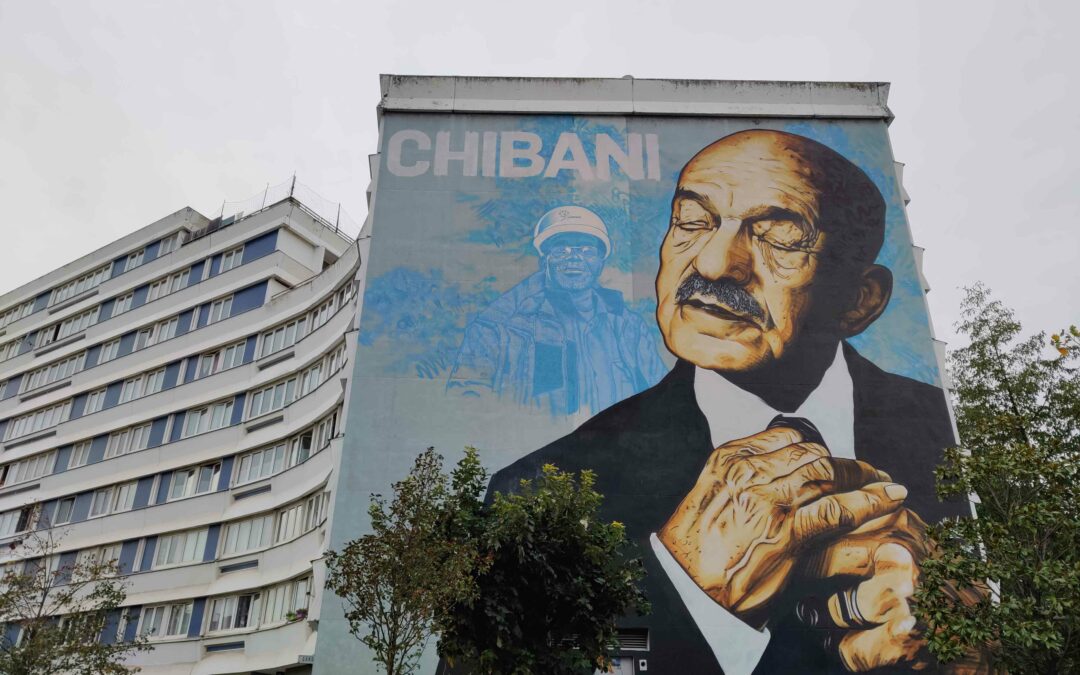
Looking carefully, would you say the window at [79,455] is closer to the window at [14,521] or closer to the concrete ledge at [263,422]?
the window at [14,521]

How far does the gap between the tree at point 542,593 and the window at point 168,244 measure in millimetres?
31795

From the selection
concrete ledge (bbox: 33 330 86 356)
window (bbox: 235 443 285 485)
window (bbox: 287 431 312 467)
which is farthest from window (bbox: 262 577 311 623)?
concrete ledge (bbox: 33 330 86 356)

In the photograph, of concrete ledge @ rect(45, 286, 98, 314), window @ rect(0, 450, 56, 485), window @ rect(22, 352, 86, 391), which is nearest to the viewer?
window @ rect(0, 450, 56, 485)

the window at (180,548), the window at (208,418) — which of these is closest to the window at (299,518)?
the window at (180,548)

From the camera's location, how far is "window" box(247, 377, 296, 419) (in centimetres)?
3578

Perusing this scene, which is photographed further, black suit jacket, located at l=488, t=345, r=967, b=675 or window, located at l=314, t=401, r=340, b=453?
window, located at l=314, t=401, r=340, b=453

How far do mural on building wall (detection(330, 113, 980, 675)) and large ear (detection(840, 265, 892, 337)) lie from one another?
113 millimetres

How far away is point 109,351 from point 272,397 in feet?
43.2

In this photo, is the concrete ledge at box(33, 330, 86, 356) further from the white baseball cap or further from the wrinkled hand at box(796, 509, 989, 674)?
the wrinkled hand at box(796, 509, 989, 674)

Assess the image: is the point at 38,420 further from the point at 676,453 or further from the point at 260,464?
the point at 676,453

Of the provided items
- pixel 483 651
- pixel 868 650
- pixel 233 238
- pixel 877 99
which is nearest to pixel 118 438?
pixel 233 238

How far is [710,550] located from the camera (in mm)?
27594

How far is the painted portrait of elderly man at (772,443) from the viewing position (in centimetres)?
2675

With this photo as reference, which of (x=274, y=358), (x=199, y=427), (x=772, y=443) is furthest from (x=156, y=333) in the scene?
(x=772, y=443)
